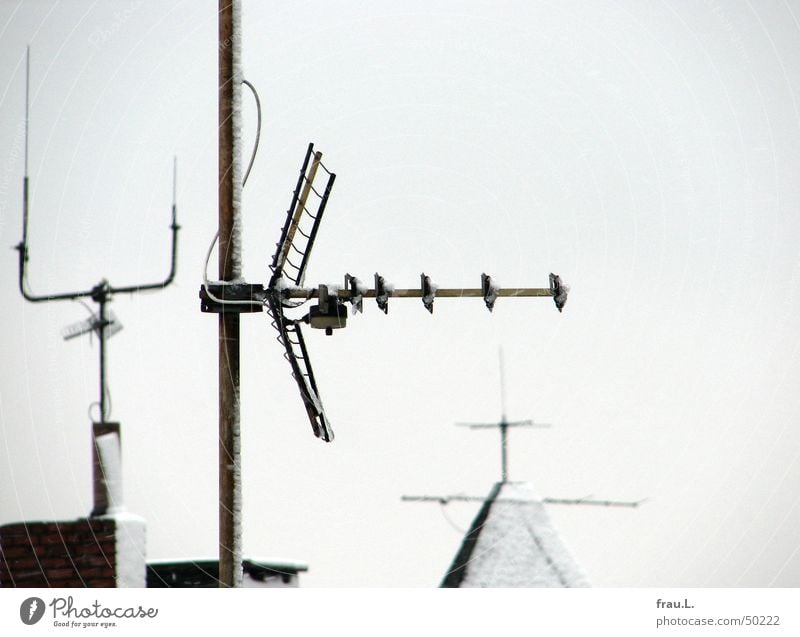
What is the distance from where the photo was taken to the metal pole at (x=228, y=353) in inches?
307

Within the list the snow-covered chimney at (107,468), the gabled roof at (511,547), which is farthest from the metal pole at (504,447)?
the snow-covered chimney at (107,468)

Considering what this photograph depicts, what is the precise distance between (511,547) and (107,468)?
2.31 m

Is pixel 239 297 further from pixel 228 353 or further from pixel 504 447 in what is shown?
pixel 504 447

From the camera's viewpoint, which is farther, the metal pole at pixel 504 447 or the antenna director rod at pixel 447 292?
the metal pole at pixel 504 447

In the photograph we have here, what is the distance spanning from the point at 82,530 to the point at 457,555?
199 cm

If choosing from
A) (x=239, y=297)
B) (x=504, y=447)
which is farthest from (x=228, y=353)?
(x=504, y=447)

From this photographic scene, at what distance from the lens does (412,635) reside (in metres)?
8.73

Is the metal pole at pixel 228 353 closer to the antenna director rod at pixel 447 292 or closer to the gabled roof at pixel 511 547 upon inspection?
the antenna director rod at pixel 447 292

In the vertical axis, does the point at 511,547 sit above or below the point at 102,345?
below

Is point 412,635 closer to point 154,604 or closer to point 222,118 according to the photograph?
point 154,604

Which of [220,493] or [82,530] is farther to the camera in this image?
[82,530]

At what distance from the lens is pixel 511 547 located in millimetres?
10477

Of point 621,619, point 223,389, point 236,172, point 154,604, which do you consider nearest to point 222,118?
point 236,172

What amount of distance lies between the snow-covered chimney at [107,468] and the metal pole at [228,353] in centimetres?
168
